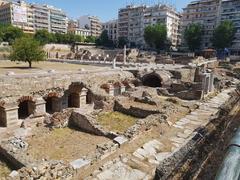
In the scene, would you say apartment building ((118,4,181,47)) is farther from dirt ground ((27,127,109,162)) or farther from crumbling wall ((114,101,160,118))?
dirt ground ((27,127,109,162))

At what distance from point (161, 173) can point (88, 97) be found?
13.8 meters

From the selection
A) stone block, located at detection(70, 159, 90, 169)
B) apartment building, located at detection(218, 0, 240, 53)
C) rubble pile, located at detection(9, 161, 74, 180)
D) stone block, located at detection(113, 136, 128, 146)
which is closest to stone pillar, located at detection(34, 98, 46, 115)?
stone block, located at detection(113, 136, 128, 146)

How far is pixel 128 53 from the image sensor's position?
214 ft

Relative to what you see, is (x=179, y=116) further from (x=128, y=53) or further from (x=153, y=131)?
(x=128, y=53)

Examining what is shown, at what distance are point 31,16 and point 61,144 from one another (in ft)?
320

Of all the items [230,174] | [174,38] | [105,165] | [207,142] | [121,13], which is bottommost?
[105,165]

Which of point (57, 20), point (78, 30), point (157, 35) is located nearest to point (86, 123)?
point (157, 35)

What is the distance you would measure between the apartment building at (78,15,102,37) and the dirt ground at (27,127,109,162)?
393 ft

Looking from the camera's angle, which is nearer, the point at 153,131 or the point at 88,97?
the point at 153,131

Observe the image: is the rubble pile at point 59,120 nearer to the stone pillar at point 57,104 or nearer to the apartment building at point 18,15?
the stone pillar at point 57,104

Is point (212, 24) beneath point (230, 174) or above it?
above

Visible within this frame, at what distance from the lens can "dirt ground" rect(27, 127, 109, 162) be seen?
9.54 metres

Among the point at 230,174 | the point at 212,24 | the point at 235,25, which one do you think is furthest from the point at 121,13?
the point at 230,174

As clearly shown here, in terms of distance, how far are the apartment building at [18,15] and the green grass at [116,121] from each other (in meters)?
87.5
